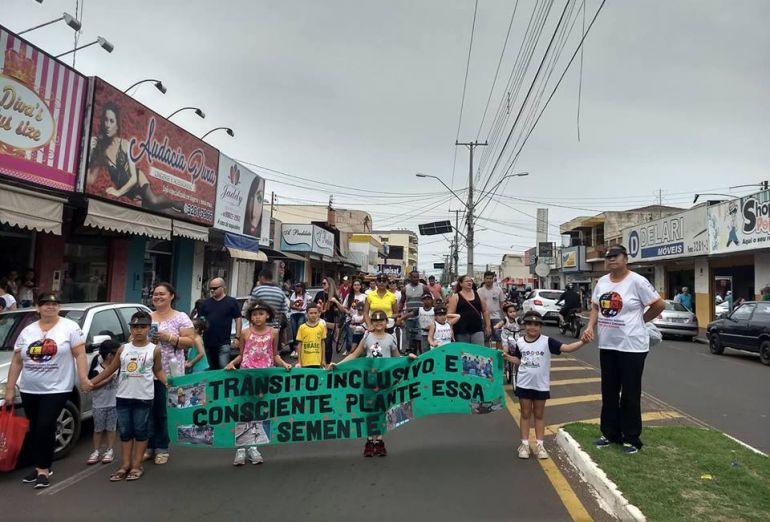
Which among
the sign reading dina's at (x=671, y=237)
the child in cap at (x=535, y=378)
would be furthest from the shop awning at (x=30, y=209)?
the sign reading dina's at (x=671, y=237)

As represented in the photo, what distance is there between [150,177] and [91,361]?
8154mm

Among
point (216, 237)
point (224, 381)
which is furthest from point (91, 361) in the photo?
point (216, 237)

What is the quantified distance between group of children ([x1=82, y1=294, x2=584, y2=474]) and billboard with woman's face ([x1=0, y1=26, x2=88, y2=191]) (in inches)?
212

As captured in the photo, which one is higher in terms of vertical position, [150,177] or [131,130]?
[131,130]

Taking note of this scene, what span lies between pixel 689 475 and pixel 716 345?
12.7 meters

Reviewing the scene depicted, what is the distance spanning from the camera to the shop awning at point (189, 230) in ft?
42.6

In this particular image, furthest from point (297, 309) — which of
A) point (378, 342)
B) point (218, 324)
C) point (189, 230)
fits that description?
point (378, 342)

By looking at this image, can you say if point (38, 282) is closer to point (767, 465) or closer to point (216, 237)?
point (216, 237)

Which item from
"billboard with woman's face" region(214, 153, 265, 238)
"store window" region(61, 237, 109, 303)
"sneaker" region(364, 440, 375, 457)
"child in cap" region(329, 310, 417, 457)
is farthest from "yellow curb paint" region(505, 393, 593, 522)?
"billboard with woman's face" region(214, 153, 265, 238)

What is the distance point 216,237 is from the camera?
17.1m

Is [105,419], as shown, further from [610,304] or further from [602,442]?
[610,304]

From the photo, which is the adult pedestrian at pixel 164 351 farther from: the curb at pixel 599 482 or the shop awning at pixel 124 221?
the shop awning at pixel 124 221

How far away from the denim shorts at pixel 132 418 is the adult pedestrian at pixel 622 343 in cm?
428

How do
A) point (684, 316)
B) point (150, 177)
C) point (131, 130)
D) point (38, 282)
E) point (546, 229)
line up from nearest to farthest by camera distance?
point (38, 282) → point (131, 130) → point (150, 177) → point (684, 316) → point (546, 229)
